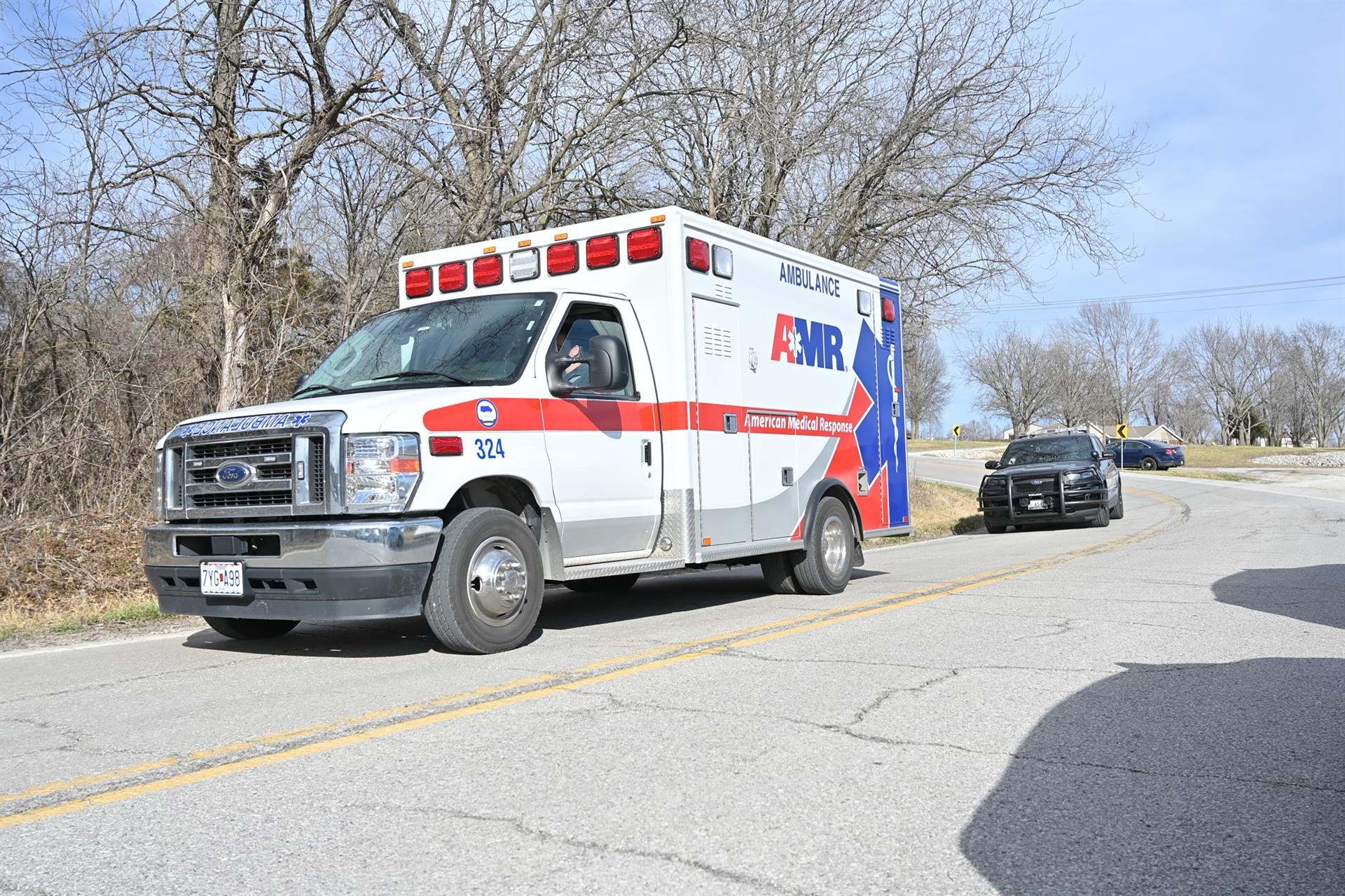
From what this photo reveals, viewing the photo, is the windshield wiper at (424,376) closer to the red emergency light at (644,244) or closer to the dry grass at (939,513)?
the red emergency light at (644,244)

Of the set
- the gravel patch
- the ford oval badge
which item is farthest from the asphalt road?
the gravel patch

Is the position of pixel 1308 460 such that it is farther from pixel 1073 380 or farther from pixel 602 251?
pixel 602 251

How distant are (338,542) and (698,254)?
3.65m

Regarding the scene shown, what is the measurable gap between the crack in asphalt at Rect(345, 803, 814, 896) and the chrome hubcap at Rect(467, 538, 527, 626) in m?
2.94

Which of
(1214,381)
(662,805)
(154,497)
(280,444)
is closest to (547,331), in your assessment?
(280,444)

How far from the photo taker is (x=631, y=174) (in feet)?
53.2

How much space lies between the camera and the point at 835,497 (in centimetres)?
1061

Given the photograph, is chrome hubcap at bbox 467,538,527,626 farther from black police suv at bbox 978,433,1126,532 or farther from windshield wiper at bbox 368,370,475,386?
black police suv at bbox 978,433,1126,532

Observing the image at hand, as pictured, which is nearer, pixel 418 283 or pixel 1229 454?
pixel 418 283

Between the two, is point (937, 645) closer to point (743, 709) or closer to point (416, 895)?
point (743, 709)

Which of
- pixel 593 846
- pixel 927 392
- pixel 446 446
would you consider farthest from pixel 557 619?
pixel 927 392

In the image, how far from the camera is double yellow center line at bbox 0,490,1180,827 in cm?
398

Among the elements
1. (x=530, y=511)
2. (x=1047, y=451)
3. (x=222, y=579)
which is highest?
(x=1047, y=451)

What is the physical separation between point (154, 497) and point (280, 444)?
131 centimetres
